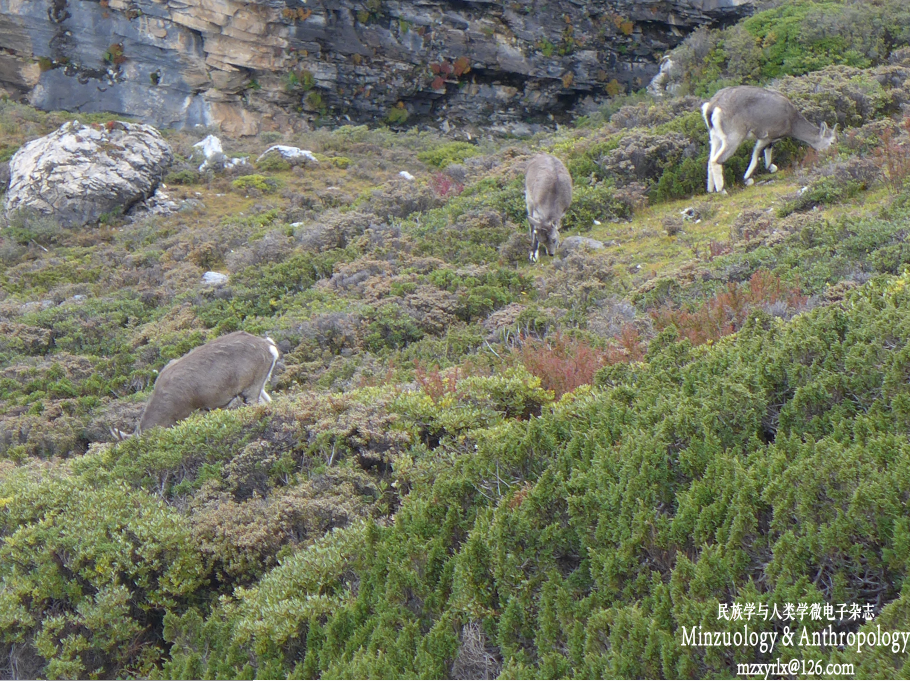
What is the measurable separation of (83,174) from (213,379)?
1758 centimetres

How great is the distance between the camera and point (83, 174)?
80.0 ft

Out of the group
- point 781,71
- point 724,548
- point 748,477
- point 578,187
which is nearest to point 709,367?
point 748,477

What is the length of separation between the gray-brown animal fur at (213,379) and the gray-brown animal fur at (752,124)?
985cm

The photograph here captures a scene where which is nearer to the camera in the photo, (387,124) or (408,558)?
(408,558)

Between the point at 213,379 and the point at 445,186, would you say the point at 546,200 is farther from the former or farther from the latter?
the point at 213,379

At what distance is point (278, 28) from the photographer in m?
38.9

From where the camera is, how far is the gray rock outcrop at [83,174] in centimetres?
2406

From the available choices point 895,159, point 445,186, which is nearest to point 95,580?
point 895,159

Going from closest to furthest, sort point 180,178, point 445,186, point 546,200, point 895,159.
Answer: point 895,159 → point 546,200 → point 445,186 → point 180,178

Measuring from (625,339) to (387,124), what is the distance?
117ft

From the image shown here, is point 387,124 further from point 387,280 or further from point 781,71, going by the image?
point 387,280

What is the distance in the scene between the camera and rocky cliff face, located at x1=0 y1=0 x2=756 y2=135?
38.1 metres

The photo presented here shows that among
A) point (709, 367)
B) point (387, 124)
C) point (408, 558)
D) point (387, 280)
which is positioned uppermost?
point (709, 367)

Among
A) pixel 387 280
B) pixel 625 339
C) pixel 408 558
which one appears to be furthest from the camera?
pixel 387 280
